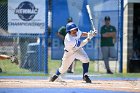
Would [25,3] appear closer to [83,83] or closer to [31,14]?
Answer: [31,14]

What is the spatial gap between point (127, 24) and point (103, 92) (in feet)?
21.0

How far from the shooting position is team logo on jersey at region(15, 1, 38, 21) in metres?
16.3

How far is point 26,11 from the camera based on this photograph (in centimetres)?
1634

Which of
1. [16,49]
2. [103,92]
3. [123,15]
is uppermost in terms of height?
[123,15]

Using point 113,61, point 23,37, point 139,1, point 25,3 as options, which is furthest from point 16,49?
point 139,1

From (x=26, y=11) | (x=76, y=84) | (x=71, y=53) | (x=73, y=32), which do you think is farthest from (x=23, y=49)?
(x=76, y=84)

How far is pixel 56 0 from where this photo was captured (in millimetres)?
16734

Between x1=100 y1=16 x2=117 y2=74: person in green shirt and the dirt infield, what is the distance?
2697 mm

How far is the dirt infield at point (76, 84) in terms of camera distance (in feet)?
40.1

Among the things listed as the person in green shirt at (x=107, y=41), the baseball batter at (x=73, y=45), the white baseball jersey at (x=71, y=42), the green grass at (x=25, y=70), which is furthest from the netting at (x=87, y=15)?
the white baseball jersey at (x=71, y=42)

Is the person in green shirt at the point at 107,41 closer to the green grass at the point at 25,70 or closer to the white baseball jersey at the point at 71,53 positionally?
the green grass at the point at 25,70

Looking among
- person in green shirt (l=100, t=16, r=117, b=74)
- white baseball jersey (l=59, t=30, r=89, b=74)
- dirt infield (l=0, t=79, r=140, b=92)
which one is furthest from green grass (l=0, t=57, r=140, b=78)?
white baseball jersey (l=59, t=30, r=89, b=74)

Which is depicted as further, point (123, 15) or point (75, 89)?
point (123, 15)

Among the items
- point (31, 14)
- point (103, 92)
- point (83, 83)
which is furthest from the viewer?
point (31, 14)
